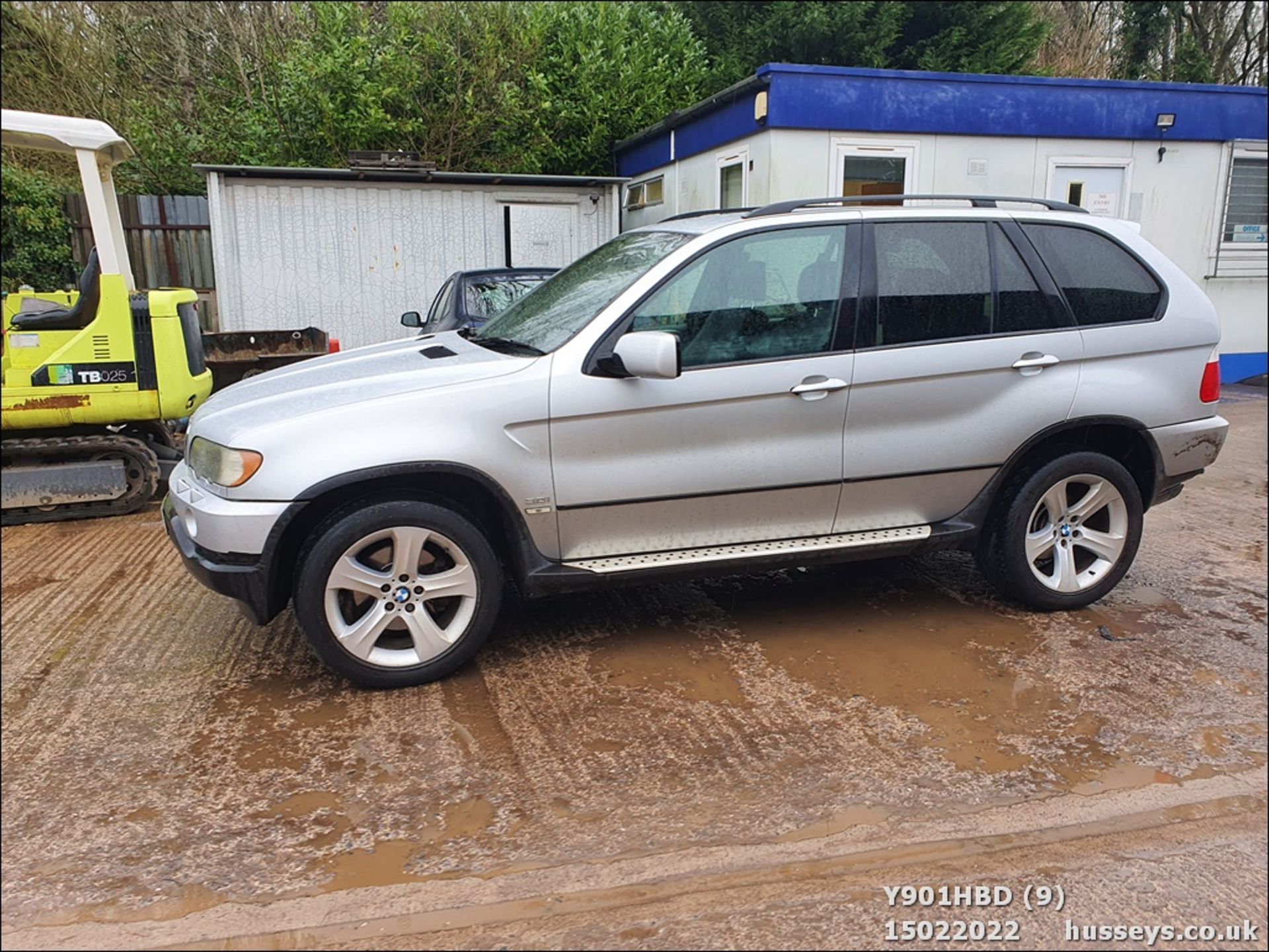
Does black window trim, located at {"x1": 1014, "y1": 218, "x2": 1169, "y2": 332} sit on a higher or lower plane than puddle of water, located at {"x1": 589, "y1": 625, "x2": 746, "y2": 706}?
higher

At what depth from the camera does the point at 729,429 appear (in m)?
4.22

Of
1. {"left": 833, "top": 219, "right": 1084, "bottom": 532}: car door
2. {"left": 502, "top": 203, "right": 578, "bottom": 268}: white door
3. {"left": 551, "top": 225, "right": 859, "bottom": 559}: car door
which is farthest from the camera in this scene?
{"left": 502, "top": 203, "right": 578, "bottom": 268}: white door

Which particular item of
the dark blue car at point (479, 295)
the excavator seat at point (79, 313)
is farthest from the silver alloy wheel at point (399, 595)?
the dark blue car at point (479, 295)

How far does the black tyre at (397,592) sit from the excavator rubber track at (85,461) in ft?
12.3

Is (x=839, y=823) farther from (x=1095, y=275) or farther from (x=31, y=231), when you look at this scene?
(x=31, y=231)

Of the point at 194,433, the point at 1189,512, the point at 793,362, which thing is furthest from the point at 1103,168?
the point at 194,433

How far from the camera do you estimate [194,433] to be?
420 centimetres

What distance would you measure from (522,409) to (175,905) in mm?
2089

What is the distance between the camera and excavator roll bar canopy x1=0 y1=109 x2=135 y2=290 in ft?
20.9

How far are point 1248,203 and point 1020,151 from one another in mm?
3549

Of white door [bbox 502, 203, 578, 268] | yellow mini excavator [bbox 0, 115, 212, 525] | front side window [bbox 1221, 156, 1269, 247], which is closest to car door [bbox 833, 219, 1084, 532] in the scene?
yellow mini excavator [bbox 0, 115, 212, 525]

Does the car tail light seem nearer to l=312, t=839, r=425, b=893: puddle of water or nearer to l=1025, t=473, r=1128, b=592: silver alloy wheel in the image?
l=1025, t=473, r=1128, b=592: silver alloy wheel

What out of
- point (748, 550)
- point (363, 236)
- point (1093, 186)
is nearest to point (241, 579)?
point (748, 550)

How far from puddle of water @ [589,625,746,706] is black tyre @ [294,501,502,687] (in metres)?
0.61
